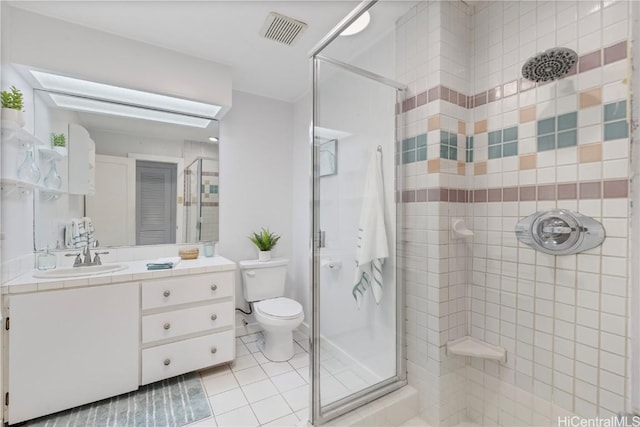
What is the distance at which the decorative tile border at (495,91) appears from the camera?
112 cm

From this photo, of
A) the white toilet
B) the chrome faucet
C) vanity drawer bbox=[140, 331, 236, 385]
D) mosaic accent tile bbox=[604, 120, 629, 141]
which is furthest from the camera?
the white toilet

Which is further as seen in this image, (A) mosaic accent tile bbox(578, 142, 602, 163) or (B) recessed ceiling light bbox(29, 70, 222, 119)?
(B) recessed ceiling light bbox(29, 70, 222, 119)

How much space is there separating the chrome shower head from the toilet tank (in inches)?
83.3

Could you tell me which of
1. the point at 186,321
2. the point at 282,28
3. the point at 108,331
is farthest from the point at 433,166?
the point at 108,331

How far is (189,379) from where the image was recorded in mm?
1924

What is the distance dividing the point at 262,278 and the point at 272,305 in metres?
0.31

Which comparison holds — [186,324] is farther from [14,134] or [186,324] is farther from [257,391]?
[14,134]

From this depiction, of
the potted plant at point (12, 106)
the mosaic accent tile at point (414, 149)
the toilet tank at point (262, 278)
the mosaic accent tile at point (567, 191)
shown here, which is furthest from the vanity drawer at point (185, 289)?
the mosaic accent tile at point (567, 191)

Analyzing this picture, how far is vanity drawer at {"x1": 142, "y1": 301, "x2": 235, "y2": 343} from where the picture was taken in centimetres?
178

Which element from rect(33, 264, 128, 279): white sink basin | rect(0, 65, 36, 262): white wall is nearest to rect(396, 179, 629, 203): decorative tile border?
rect(33, 264, 128, 279): white sink basin

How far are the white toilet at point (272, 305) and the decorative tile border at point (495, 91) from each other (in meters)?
1.62

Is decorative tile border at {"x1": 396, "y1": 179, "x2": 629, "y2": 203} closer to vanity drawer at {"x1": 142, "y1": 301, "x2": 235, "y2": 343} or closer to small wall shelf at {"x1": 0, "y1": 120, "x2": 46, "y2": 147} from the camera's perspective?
vanity drawer at {"x1": 142, "y1": 301, "x2": 235, "y2": 343}

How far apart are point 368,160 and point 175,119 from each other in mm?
1678

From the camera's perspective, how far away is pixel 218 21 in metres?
1.73
